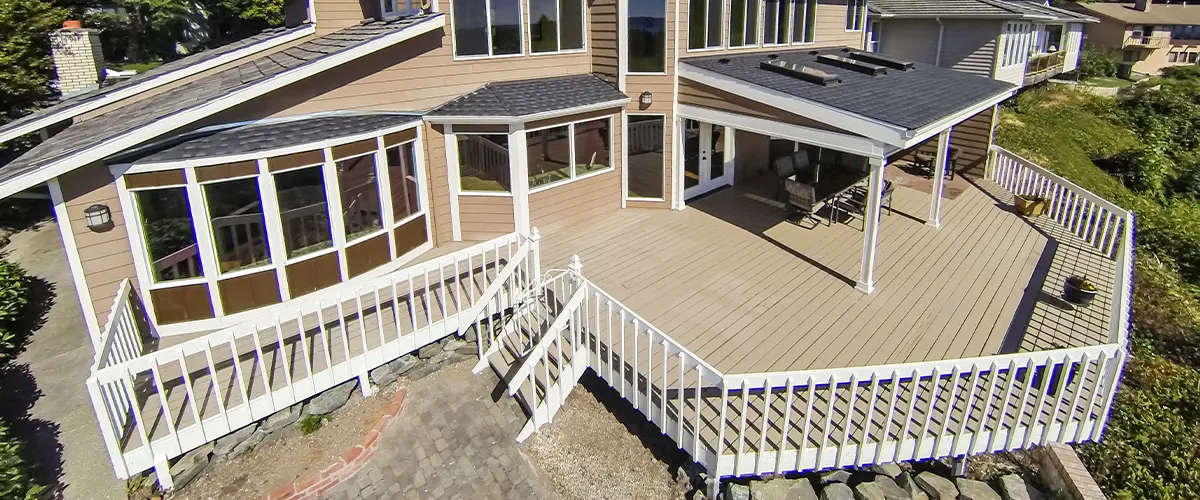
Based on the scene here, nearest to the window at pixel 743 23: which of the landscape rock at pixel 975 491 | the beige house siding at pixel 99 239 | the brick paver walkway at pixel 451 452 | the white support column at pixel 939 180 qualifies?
the white support column at pixel 939 180

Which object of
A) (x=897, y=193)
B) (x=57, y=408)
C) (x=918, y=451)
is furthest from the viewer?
(x=897, y=193)

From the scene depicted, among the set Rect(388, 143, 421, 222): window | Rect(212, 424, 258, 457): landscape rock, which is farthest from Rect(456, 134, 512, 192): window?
Rect(212, 424, 258, 457): landscape rock

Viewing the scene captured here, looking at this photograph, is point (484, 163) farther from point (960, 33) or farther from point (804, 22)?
point (960, 33)

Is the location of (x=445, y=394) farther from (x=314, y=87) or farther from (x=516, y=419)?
(x=314, y=87)

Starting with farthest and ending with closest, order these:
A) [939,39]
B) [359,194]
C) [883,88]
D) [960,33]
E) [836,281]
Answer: [939,39]
[960,33]
[883,88]
[836,281]
[359,194]

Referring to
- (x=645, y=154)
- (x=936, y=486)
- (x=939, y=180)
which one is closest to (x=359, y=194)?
(x=645, y=154)

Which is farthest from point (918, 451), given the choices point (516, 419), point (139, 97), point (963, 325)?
point (139, 97)

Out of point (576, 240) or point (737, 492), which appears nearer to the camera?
point (737, 492)

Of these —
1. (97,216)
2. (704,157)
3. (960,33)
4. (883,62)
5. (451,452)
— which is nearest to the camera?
(451,452)
